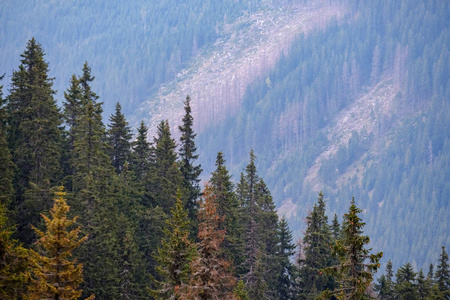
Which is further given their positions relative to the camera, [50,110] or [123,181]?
[123,181]

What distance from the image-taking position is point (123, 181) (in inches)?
1772

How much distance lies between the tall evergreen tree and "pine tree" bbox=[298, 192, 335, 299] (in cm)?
2083

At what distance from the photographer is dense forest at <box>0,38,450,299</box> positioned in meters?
20.1

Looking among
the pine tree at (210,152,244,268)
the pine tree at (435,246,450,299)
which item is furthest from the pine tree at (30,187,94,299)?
the pine tree at (435,246,450,299)

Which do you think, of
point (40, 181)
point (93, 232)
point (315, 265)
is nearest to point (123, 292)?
point (93, 232)

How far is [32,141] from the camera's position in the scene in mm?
38281

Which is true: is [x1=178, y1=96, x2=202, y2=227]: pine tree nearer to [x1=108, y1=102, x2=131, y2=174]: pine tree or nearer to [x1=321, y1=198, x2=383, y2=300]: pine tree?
[x1=108, y1=102, x2=131, y2=174]: pine tree

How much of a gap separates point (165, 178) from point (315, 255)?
14145mm

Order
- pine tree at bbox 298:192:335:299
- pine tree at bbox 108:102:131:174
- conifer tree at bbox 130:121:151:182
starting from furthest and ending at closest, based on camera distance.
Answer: conifer tree at bbox 130:121:151:182 → pine tree at bbox 108:102:131:174 → pine tree at bbox 298:192:335:299

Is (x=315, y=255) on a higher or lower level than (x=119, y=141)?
lower

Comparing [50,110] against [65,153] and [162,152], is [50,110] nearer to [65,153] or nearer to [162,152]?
[65,153]

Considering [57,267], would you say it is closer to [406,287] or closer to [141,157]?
[141,157]

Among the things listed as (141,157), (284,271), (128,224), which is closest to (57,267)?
(128,224)

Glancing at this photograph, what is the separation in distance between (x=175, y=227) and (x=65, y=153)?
886 inches
